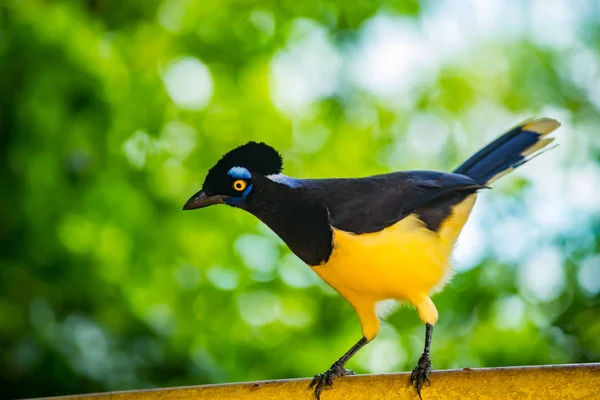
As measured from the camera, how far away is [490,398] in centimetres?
143

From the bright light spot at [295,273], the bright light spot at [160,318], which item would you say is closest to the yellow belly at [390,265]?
the bright light spot at [295,273]

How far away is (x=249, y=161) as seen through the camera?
170cm

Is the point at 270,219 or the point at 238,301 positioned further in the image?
the point at 238,301

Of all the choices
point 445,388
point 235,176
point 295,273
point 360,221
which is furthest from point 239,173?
point 295,273

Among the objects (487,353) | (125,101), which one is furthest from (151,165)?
(487,353)

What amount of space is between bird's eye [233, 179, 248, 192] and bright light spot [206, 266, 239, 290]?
1892mm

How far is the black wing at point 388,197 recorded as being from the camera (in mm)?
1783

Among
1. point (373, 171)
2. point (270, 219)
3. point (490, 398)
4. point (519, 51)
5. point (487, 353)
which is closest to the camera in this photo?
point (490, 398)

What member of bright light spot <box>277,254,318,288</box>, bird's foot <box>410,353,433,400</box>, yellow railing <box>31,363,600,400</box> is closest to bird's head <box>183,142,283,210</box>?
yellow railing <box>31,363,600,400</box>

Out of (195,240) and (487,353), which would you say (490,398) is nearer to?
(487,353)

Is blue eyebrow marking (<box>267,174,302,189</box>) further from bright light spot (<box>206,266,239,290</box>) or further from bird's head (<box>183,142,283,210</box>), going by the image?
bright light spot (<box>206,266,239,290</box>)

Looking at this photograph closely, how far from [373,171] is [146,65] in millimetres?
1297

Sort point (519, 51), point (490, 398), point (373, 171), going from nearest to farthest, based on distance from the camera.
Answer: point (490, 398) < point (373, 171) < point (519, 51)

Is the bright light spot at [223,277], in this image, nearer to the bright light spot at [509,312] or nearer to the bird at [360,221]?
the bright light spot at [509,312]
